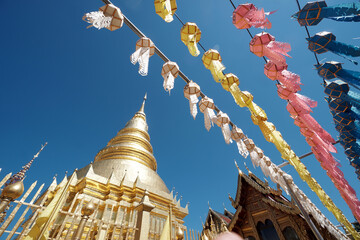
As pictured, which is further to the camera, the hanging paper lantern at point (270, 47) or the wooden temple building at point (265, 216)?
the wooden temple building at point (265, 216)

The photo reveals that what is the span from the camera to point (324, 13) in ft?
9.95

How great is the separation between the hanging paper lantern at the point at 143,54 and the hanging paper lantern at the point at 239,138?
332cm

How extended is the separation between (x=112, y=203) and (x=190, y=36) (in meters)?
10.4

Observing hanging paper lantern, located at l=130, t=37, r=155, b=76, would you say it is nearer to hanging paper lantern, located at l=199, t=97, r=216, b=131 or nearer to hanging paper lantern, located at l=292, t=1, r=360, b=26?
hanging paper lantern, located at l=199, t=97, r=216, b=131

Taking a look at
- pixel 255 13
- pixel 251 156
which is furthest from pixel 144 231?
pixel 255 13

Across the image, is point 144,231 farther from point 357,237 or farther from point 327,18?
point 357,237

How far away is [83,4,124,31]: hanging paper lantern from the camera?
2.71 m

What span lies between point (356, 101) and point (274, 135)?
2.02 meters

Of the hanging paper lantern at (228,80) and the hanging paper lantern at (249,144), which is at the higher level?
the hanging paper lantern at (249,144)

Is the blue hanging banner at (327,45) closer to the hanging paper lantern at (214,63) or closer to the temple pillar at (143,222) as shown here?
the hanging paper lantern at (214,63)

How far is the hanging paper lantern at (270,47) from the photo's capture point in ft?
11.5

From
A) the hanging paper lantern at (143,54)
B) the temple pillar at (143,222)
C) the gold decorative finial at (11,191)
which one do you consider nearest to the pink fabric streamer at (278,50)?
the hanging paper lantern at (143,54)

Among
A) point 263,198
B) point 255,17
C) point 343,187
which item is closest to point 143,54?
point 255,17

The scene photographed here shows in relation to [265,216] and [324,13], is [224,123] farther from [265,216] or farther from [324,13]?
[265,216]
